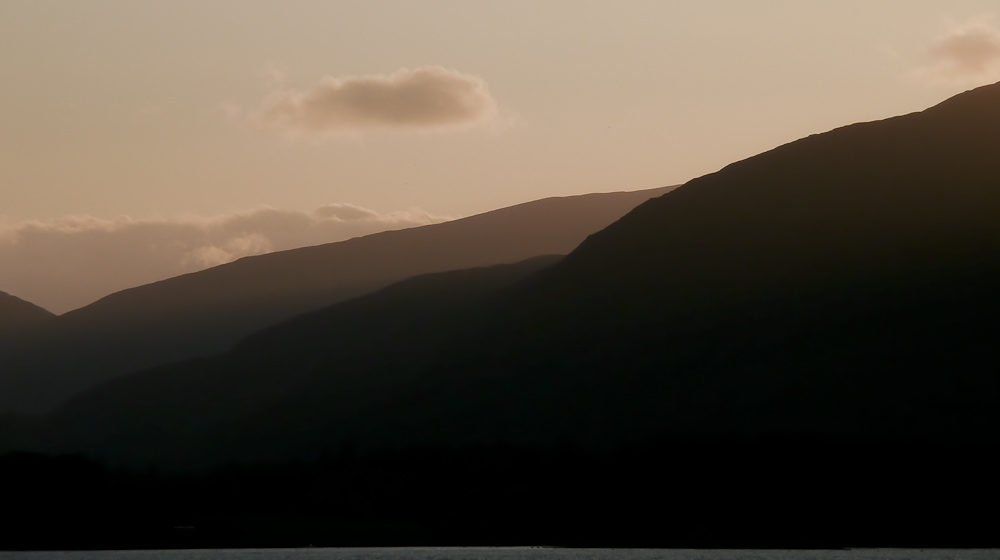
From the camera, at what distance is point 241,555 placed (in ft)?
557

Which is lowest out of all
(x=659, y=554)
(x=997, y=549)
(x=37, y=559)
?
(x=997, y=549)

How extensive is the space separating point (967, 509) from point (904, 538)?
49.5ft

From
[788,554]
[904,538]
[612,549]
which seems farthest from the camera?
[904,538]

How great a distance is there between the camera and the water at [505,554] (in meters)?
155

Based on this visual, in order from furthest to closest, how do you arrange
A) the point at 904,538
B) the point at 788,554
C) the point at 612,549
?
the point at 904,538
the point at 612,549
the point at 788,554

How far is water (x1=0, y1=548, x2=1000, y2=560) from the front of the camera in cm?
15488

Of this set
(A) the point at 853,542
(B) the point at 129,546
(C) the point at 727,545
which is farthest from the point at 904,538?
(B) the point at 129,546

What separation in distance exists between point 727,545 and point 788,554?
102ft

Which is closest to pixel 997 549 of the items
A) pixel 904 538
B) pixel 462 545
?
pixel 904 538

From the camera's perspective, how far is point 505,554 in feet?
544

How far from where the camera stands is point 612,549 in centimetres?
17888

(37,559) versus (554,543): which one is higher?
(37,559)

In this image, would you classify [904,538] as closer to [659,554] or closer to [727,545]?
[727,545]

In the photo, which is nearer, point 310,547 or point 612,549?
point 612,549
